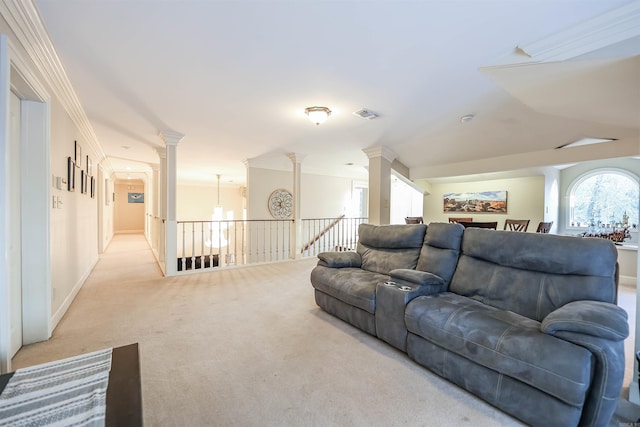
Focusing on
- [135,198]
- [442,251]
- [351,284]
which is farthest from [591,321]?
[135,198]

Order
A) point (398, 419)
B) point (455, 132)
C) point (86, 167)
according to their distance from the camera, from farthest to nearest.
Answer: point (455, 132), point (86, 167), point (398, 419)

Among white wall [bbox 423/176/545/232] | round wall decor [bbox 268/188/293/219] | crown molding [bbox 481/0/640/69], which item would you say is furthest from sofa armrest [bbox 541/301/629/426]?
round wall decor [bbox 268/188/293/219]

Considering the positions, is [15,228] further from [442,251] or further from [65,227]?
[442,251]

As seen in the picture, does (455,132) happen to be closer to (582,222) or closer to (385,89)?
(385,89)

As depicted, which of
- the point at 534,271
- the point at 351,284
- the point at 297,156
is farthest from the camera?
the point at 297,156

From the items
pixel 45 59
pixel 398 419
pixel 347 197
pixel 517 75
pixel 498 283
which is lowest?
pixel 398 419

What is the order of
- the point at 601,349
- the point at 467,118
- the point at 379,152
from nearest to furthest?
the point at 601,349 < the point at 467,118 < the point at 379,152

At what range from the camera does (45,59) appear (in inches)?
87.2

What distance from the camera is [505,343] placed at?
150 cm

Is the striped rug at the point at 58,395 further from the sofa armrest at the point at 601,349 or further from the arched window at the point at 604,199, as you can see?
the arched window at the point at 604,199

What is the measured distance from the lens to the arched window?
19.6 ft

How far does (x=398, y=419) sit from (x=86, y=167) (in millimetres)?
5313

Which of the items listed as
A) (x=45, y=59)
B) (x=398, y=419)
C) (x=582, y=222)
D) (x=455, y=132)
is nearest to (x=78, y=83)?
(x=45, y=59)

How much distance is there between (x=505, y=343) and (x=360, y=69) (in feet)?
7.59
